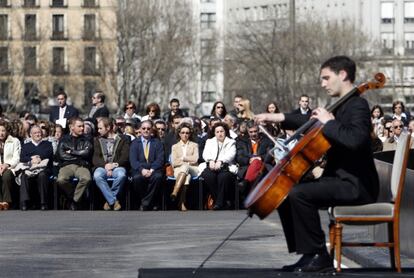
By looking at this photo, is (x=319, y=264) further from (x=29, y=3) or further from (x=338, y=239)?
(x=29, y=3)

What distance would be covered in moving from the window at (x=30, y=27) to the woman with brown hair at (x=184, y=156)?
90725 millimetres

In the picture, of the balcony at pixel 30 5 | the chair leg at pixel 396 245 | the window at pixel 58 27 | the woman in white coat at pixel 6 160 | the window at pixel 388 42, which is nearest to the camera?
the chair leg at pixel 396 245

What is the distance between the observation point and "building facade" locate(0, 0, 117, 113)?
379 feet

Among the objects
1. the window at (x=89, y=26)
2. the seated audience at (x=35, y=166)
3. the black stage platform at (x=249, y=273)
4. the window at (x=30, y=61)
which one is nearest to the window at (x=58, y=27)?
the window at (x=89, y=26)

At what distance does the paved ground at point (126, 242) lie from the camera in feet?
55.9

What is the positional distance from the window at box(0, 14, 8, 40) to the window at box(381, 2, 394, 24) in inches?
1280

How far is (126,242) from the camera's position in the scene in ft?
66.7

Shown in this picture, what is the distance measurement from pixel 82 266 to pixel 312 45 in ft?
272

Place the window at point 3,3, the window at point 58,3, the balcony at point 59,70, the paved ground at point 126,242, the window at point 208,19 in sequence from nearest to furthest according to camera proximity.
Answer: the paved ground at point 126,242 → the window at point 3,3 → the balcony at point 59,70 → the window at point 58,3 → the window at point 208,19

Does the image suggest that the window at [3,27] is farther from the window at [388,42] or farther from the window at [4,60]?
the window at [388,42]

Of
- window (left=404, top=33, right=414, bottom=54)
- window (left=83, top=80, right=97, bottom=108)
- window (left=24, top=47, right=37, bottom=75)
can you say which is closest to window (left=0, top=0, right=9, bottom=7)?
window (left=24, top=47, right=37, bottom=75)

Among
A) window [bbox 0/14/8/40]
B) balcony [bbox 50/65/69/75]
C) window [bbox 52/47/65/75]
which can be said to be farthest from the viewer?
window [bbox 52/47/65/75]

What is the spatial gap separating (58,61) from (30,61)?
10439 millimetres

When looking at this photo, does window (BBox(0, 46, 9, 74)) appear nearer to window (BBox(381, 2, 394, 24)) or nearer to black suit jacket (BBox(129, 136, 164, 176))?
window (BBox(381, 2, 394, 24))
